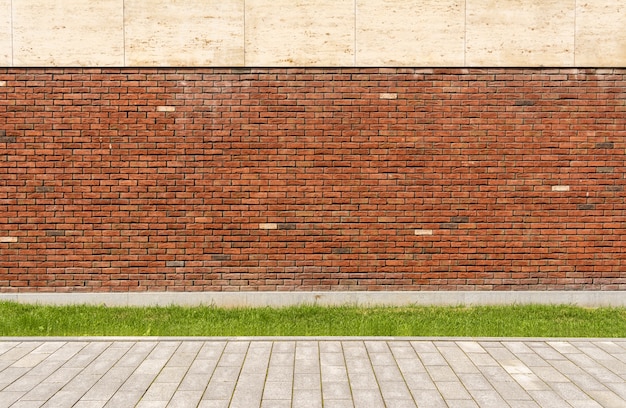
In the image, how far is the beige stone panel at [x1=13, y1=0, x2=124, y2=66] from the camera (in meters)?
7.84

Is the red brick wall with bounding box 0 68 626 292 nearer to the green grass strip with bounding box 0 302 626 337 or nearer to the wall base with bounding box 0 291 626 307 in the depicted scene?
the wall base with bounding box 0 291 626 307

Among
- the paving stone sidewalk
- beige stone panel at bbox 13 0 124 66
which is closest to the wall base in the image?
the paving stone sidewalk

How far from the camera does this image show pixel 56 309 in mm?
7449

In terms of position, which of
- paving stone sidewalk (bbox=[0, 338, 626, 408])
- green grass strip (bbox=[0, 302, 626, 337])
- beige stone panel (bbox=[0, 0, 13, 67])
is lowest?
green grass strip (bbox=[0, 302, 626, 337])

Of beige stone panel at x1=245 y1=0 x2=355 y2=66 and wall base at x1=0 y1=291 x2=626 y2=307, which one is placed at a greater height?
beige stone panel at x1=245 y1=0 x2=355 y2=66

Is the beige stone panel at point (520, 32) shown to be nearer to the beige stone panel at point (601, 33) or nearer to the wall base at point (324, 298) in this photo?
the beige stone panel at point (601, 33)

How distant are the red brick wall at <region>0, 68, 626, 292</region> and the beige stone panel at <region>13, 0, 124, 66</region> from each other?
20.7 inches

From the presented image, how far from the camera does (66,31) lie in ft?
25.8

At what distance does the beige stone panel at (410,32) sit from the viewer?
7.92 meters

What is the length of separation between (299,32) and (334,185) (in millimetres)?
2542

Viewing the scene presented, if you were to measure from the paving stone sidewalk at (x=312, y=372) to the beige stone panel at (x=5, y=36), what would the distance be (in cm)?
460

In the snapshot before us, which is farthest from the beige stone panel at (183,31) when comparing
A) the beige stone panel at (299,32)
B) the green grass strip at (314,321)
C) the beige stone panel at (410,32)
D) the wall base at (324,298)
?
the green grass strip at (314,321)

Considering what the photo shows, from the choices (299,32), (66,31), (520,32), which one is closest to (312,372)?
(299,32)

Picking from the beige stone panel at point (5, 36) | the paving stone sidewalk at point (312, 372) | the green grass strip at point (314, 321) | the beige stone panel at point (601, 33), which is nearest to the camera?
the paving stone sidewalk at point (312, 372)
